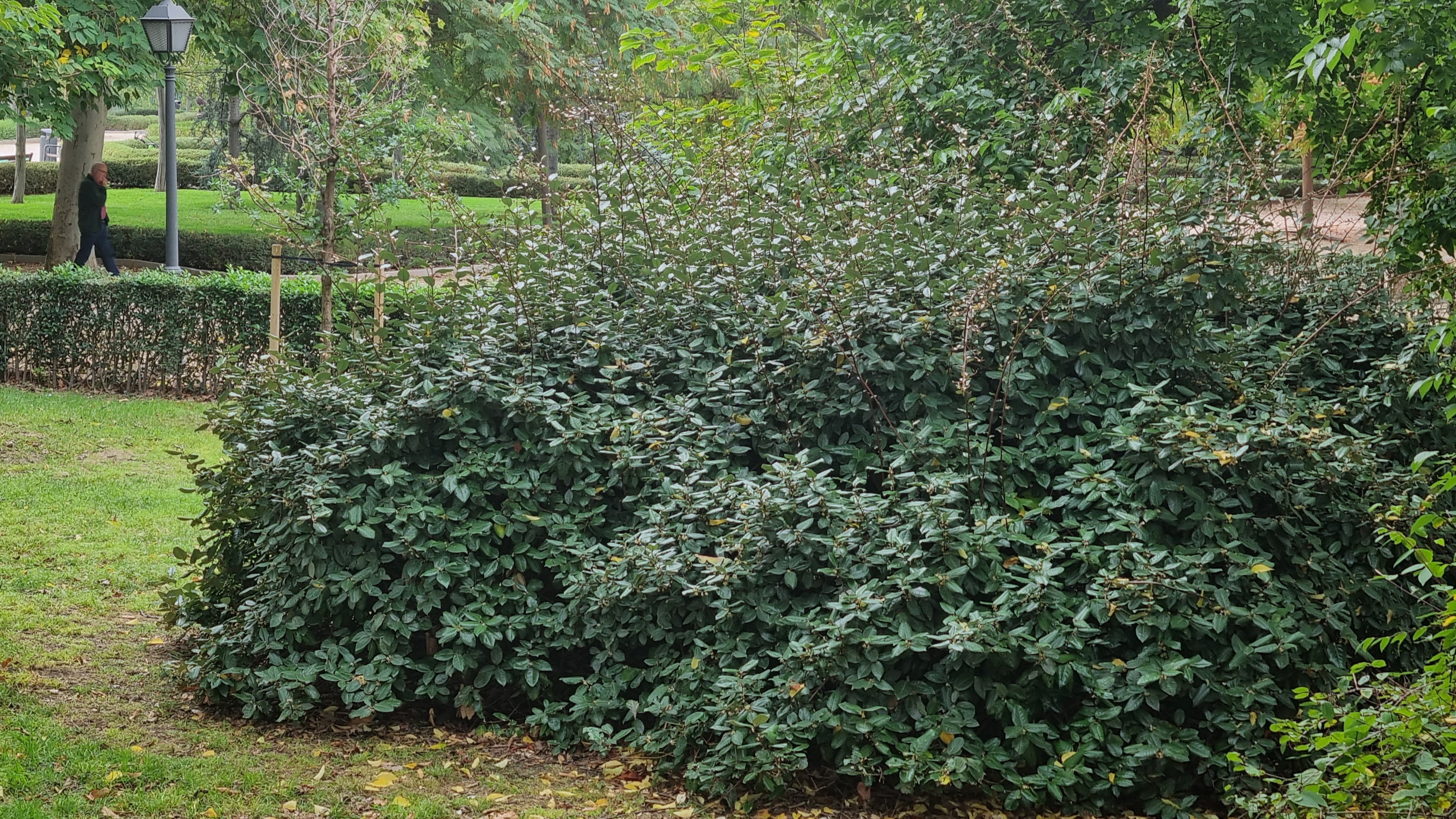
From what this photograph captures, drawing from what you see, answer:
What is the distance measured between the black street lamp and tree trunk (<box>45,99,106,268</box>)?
465 cm

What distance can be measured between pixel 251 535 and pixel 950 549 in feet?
9.74

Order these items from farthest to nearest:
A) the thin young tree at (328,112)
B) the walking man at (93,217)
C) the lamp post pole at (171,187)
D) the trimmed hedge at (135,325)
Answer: the walking man at (93,217) < the lamp post pole at (171,187) < the trimmed hedge at (135,325) < the thin young tree at (328,112)

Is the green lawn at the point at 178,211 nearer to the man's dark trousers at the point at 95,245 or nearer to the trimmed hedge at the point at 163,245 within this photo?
the trimmed hedge at the point at 163,245

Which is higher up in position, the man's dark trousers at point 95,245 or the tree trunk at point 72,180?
the tree trunk at point 72,180

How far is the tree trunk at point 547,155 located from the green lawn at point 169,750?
2.41 meters

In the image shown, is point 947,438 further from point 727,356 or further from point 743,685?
point 743,685

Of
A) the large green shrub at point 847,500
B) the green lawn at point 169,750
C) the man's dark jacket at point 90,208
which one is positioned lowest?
the green lawn at point 169,750

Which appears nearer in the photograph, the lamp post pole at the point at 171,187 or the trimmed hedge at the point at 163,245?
the lamp post pole at the point at 171,187

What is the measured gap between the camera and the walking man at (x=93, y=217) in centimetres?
1527

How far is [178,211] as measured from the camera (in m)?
21.1

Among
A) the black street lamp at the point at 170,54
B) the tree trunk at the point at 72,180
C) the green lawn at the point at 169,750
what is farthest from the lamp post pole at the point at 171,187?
the green lawn at the point at 169,750

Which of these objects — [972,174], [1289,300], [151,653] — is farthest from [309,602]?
[1289,300]

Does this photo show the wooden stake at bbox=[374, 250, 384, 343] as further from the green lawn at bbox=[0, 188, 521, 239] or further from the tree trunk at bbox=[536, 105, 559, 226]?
the green lawn at bbox=[0, 188, 521, 239]

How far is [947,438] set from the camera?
4.27 metres
